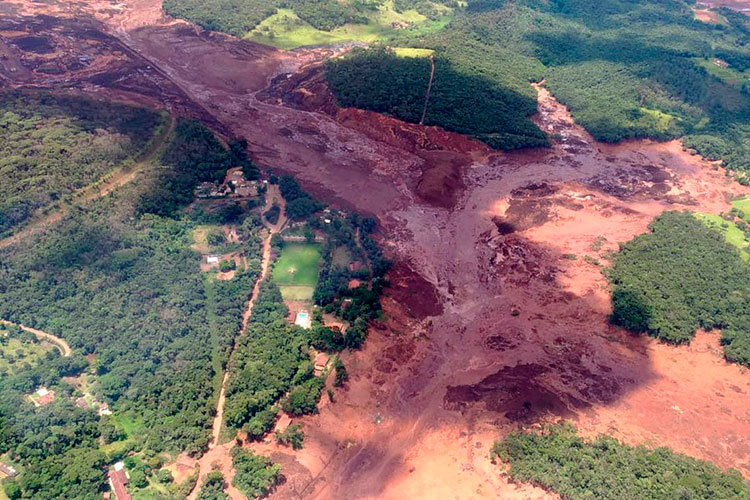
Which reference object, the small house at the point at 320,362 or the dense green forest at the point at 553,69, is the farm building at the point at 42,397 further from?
the dense green forest at the point at 553,69

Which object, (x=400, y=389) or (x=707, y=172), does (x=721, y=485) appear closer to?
(x=400, y=389)

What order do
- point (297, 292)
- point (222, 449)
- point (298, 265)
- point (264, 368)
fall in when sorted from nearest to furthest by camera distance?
point (222, 449) → point (264, 368) → point (297, 292) → point (298, 265)

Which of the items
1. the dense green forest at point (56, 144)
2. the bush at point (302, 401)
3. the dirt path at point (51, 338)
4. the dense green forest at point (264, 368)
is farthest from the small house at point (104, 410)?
the dense green forest at point (56, 144)

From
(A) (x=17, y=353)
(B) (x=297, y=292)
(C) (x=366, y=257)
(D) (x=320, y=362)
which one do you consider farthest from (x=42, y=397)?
(C) (x=366, y=257)

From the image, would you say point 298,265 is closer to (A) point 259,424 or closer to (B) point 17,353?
(A) point 259,424

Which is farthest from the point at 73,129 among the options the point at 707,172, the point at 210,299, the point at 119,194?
the point at 707,172

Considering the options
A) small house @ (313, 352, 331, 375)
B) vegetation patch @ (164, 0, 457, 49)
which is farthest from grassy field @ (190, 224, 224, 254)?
vegetation patch @ (164, 0, 457, 49)
